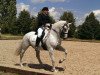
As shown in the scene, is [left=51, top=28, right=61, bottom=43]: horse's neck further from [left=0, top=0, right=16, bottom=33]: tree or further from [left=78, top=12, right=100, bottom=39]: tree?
[left=0, top=0, right=16, bottom=33]: tree

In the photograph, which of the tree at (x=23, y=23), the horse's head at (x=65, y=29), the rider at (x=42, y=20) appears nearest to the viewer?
the horse's head at (x=65, y=29)

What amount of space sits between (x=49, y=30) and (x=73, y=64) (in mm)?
2184

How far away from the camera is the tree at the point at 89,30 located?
48.3m

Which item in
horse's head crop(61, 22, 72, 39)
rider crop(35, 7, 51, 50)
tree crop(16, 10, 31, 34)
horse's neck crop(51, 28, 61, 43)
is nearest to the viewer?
horse's head crop(61, 22, 72, 39)

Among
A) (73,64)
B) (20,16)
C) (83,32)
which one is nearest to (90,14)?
(83,32)

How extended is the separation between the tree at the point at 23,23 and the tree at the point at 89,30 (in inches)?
504

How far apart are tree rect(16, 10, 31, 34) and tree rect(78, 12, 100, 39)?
12803 millimetres

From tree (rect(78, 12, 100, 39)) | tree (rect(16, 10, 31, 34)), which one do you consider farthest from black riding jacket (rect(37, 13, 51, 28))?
tree (rect(16, 10, 31, 34))

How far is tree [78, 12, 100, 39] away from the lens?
48.3 m

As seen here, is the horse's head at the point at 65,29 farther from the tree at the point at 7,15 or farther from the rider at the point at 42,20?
the tree at the point at 7,15

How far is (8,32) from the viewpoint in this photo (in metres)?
60.9

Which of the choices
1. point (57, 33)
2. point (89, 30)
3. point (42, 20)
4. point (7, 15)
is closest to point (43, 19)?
point (42, 20)

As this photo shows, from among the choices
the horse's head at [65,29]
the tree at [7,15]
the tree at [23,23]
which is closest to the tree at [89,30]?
the tree at [23,23]

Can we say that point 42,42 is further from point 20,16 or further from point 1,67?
point 20,16
